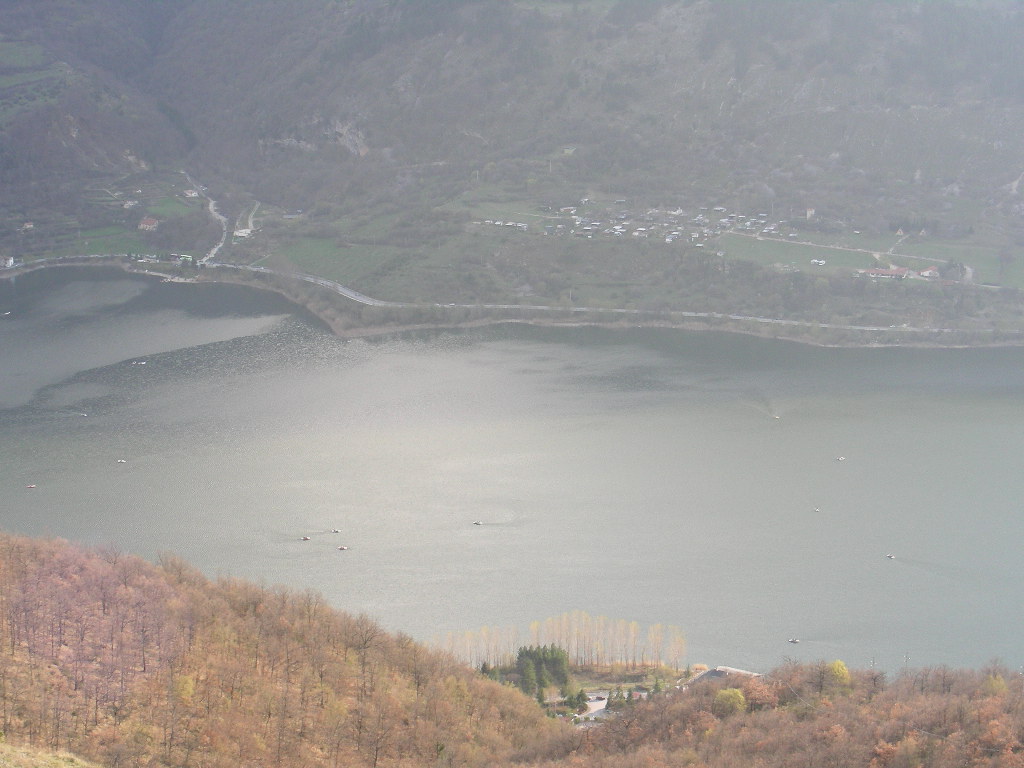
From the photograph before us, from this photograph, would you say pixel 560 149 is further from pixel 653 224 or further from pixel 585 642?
pixel 585 642

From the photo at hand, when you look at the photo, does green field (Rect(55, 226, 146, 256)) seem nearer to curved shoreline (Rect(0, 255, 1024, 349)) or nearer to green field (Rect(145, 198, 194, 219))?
green field (Rect(145, 198, 194, 219))

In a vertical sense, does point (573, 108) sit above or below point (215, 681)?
above

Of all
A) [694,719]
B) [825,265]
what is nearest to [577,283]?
[825,265]

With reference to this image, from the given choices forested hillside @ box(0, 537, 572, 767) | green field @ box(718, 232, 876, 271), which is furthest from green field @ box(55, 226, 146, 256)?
forested hillside @ box(0, 537, 572, 767)

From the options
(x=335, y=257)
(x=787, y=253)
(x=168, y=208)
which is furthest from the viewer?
(x=168, y=208)

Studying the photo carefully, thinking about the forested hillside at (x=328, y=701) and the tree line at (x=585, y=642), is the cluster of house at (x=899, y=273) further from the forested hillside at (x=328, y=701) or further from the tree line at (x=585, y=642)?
the forested hillside at (x=328, y=701)

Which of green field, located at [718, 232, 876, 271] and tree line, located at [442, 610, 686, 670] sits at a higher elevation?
green field, located at [718, 232, 876, 271]

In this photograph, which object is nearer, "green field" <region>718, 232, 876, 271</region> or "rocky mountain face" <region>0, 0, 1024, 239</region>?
"green field" <region>718, 232, 876, 271</region>

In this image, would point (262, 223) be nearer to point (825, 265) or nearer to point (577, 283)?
point (577, 283)

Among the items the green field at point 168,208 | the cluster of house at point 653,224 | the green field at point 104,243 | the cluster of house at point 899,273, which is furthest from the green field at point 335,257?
the cluster of house at point 899,273

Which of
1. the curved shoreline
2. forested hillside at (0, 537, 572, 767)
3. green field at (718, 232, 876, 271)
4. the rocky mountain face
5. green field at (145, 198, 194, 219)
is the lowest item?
forested hillside at (0, 537, 572, 767)

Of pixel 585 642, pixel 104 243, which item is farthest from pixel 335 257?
pixel 585 642
